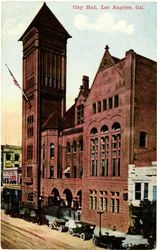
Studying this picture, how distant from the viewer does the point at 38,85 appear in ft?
9.12

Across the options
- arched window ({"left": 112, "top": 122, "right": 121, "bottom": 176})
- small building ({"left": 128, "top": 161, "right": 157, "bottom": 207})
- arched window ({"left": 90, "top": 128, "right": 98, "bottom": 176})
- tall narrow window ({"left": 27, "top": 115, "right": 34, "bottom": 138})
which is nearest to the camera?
small building ({"left": 128, "top": 161, "right": 157, "bottom": 207})

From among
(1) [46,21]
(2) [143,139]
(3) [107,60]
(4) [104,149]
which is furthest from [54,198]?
(1) [46,21]

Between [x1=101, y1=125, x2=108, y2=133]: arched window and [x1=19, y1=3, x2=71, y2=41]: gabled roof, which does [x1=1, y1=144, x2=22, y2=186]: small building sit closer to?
[x1=101, y1=125, x2=108, y2=133]: arched window

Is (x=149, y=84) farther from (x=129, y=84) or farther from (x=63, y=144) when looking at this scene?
(x=63, y=144)

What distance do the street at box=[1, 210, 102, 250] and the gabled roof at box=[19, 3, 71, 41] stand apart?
1202mm

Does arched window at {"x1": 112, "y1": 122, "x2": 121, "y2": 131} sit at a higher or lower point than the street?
higher

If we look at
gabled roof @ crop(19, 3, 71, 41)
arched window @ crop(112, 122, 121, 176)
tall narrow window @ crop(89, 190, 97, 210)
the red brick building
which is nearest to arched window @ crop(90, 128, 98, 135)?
the red brick building

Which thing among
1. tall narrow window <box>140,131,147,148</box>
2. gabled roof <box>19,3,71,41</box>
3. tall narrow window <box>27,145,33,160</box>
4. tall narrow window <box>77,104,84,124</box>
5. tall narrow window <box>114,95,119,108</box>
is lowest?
tall narrow window <box>27,145,33,160</box>

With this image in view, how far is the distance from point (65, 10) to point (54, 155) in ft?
3.07

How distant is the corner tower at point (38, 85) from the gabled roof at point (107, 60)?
0.27 metres

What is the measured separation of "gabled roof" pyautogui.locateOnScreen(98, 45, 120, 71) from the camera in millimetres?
2562

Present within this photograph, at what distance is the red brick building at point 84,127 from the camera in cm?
252

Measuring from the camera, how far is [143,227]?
249 centimetres

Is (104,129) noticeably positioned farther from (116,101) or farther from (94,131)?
(116,101)
